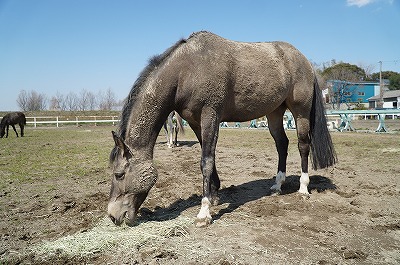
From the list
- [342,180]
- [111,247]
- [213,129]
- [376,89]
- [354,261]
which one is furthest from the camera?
[376,89]

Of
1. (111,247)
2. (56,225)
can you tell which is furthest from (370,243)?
(56,225)

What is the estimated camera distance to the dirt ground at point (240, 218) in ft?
9.80

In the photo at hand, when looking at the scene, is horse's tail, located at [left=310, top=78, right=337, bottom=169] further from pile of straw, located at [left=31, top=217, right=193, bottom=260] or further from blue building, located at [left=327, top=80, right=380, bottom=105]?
blue building, located at [left=327, top=80, right=380, bottom=105]

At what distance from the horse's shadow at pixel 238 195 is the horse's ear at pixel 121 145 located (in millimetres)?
987

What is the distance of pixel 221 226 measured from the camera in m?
3.77

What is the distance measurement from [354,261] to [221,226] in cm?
156

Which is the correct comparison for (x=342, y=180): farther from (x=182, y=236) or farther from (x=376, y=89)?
(x=376, y=89)

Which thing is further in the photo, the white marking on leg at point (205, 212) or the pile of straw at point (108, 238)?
the white marking on leg at point (205, 212)

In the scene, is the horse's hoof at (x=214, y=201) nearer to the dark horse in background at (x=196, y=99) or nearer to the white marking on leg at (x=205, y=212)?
the dark horse in background at (x=196, y=99)

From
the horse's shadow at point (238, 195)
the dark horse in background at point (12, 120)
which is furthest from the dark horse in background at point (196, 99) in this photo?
the dark horse in background at point (12, 120)

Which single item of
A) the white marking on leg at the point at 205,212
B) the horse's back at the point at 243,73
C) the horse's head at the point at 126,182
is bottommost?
the white marking on leg at the point at 205,212

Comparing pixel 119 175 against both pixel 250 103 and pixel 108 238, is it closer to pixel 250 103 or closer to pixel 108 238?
pixel 108 238

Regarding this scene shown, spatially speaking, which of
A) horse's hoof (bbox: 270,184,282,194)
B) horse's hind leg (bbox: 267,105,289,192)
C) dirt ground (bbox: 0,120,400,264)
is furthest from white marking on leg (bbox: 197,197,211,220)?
horse's hind leg (bbox: 267,105,289,192)

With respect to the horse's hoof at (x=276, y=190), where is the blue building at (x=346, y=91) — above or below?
above
